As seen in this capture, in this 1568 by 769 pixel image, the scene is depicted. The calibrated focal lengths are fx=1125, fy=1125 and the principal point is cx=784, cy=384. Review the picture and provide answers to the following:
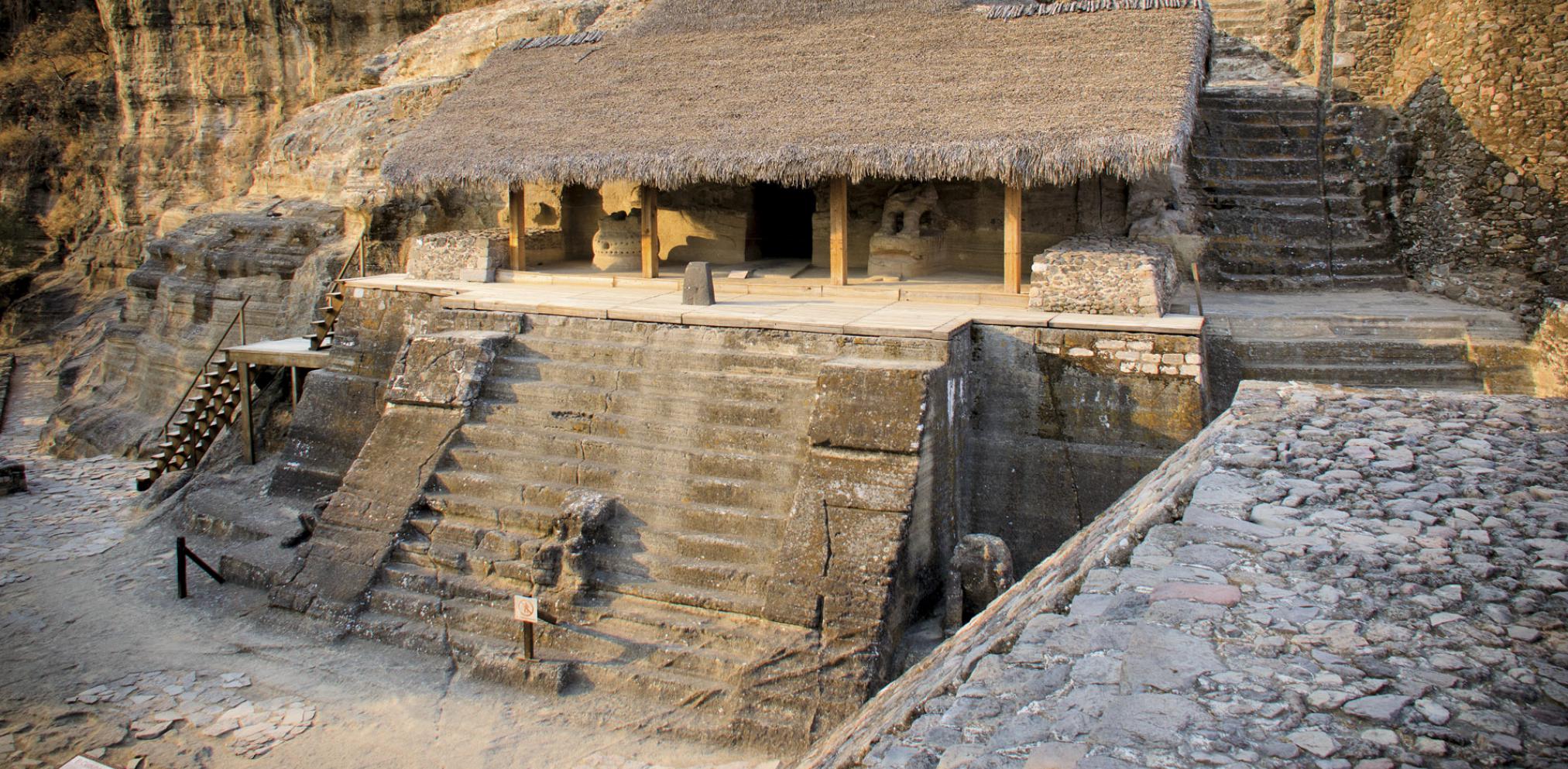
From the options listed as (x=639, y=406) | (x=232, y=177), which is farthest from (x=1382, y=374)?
(x=232, y=177)

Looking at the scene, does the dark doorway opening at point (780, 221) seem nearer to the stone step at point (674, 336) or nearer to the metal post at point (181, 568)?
the stone step at point (674, 336)

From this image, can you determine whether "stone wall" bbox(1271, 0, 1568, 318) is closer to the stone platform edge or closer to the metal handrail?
the stone platform edge


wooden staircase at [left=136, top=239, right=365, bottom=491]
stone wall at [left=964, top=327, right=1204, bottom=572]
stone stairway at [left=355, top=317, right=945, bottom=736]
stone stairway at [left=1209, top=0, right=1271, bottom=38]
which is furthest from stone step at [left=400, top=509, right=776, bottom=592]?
stone stairway at [left=1209, top=0, right=1271, bottom=38]

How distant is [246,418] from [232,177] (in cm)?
948

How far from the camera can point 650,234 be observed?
38.6 ft

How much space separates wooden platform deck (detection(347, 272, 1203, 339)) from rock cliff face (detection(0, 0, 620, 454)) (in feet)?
11.6

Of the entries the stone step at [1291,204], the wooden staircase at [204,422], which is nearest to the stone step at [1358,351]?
the stone step at [1291,204]

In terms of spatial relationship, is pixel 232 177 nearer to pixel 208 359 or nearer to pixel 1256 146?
pixel 208 359

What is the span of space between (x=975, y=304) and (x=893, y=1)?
3451 millimetres

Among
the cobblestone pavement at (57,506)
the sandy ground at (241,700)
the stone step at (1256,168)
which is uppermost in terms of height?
the stone step at (1256,168)

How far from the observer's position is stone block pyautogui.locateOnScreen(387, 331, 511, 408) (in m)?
9.05

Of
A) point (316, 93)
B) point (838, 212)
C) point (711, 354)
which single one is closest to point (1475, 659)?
point (711, 354)

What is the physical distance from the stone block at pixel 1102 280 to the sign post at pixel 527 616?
4838 mm

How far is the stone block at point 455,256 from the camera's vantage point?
39.9 ft
